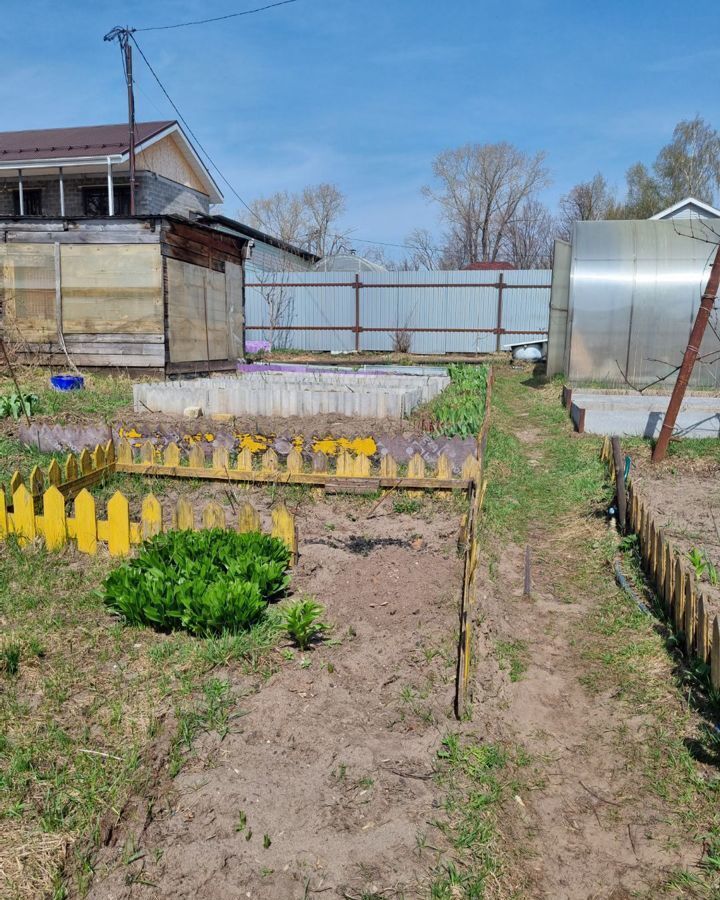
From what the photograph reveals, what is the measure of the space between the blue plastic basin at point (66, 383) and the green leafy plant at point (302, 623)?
8.77m

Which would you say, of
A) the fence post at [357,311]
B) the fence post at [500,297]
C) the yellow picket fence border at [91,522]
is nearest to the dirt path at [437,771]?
the yellow picket fence border at [91,522]

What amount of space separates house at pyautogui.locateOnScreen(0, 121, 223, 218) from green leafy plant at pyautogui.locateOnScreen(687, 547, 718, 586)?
805 inches

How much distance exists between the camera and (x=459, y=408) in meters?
8.75

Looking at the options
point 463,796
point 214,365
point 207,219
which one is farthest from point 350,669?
point 207,219

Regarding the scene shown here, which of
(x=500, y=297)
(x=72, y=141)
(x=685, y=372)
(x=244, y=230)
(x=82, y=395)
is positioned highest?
(x=72, y=141)

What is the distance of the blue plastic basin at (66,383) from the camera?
11.1m

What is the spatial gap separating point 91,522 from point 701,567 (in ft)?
12.8

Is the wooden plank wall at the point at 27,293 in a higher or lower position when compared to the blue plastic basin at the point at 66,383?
higher

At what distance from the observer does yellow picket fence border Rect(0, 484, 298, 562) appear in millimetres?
4625

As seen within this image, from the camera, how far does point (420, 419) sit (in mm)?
8391

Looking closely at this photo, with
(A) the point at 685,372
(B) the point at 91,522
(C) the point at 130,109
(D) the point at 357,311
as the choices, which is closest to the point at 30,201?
(C) the point at 130,109

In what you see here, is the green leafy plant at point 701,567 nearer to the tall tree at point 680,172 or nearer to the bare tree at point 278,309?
the bare tree at point 278,309

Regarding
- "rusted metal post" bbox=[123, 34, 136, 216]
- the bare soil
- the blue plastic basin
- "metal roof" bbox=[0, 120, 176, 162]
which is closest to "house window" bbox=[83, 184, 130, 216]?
"metal roof" bbox=[0, 120, 176, 162]

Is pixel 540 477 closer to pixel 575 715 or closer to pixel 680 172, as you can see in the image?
pixel 575 715
